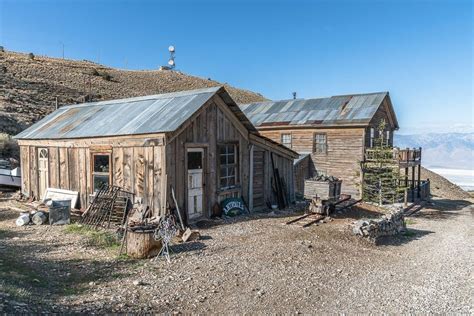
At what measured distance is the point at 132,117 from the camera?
13.1 metres

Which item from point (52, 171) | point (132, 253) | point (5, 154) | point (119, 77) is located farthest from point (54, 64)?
point (132, 253)

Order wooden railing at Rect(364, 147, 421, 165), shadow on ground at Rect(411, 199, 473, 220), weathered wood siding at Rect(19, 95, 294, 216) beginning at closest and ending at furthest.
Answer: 1. weathered wood siding at Rect(19, 95, 294, 216)
2. shadow on ground at Rect(411, 199, 473, 220)
3. wooden railing at Rect(364, 147, 421, 165)

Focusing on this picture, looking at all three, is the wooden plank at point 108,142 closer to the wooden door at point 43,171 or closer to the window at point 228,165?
the wooden door at point 43,171

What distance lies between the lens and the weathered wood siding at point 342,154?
72.6 ft

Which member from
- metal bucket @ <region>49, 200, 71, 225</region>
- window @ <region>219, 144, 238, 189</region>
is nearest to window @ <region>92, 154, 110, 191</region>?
metal bucket @ <region>49, 200, 71, 225</region>

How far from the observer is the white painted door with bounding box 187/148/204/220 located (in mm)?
12135

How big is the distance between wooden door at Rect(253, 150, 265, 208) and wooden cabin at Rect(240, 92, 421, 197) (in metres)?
7.99

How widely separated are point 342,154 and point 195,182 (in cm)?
1327

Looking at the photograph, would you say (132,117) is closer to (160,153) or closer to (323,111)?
(160,153)

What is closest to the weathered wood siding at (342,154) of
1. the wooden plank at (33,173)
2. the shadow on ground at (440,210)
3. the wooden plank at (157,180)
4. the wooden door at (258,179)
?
the shadow on ground at (440,210)

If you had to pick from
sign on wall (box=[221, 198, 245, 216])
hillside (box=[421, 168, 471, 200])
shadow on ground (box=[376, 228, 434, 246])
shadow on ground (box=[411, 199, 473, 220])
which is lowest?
hillside (box=[421, 168, 471, 200])

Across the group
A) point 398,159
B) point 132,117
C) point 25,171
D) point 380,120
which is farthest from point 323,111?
point 25,171

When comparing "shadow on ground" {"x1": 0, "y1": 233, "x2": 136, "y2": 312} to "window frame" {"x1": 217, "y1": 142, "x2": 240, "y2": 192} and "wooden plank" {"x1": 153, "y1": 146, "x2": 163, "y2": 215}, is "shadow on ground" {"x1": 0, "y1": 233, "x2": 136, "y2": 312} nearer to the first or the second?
"wooden plank" {"x1": 153, "y1": 146, "x2": 163, "y2": 215}

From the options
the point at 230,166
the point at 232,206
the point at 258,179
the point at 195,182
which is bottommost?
the point at 232,206
